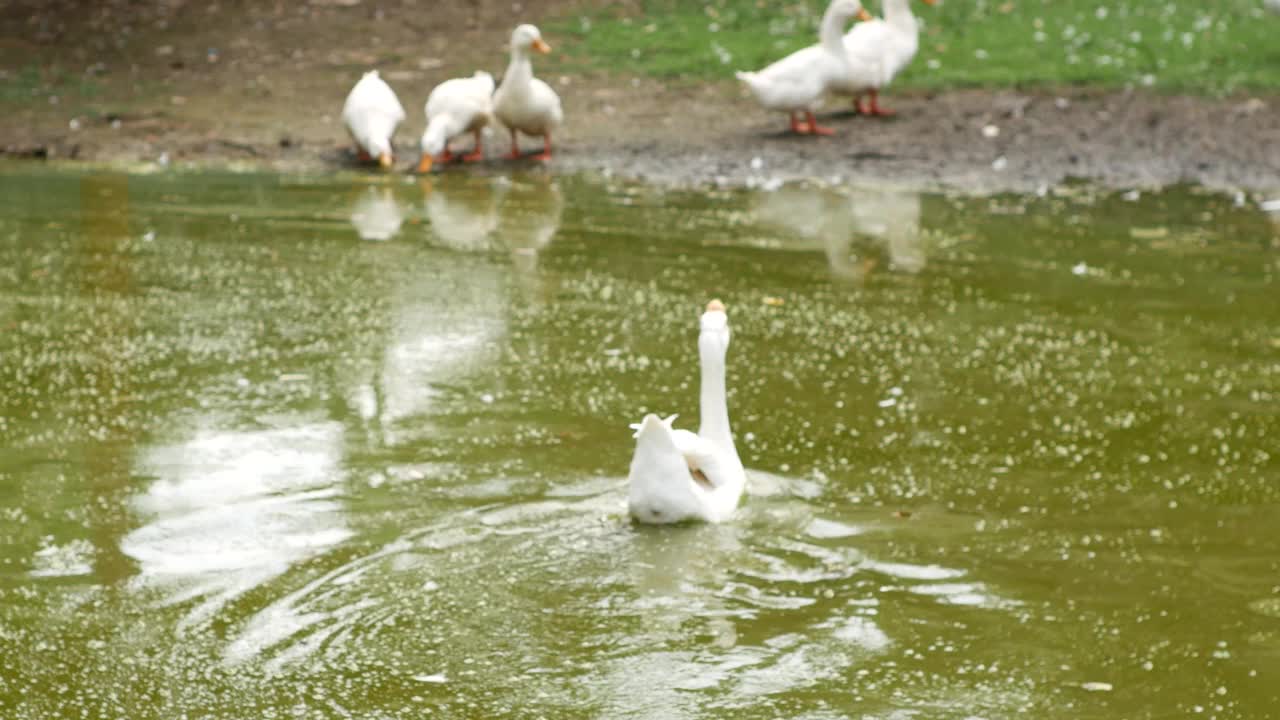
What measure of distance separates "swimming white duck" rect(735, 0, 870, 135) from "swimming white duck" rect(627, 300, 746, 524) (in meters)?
8.11

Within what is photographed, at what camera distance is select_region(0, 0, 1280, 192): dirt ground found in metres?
13.1

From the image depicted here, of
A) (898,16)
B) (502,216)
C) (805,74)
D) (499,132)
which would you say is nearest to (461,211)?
(502,216)

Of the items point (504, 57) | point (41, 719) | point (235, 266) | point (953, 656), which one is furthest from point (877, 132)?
point (41, 719)

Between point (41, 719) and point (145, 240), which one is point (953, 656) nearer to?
point (41, 719)

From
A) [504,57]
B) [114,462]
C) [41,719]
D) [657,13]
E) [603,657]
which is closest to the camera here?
[41,719]

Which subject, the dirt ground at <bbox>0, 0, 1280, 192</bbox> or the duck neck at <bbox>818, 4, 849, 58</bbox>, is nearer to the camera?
the dirt ground at <bbox>0, 0, 1280, 192</bbox>

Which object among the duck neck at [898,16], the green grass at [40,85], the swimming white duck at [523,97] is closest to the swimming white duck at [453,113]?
the swimming white duck at [523,97]

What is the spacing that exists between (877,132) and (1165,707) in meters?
10.3

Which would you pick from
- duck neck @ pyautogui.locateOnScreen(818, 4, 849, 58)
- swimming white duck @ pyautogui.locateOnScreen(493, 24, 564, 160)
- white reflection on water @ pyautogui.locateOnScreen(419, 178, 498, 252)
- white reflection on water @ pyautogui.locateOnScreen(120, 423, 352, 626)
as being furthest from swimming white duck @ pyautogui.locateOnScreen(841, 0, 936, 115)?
white reflection on water @ pyautogui.locateOnScreen(120, 423, 352, 626)

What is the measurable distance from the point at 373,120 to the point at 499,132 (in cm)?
232

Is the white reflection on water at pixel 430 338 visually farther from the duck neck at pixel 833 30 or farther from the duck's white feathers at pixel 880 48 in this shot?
the duck's white feathers at pixel 880 48

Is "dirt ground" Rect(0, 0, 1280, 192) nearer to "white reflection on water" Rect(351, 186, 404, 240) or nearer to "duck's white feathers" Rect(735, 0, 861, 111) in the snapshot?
"duck's white feathers" Rect(735, 0, 861, 111)

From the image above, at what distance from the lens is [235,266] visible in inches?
380

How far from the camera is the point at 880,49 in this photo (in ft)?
47.2
